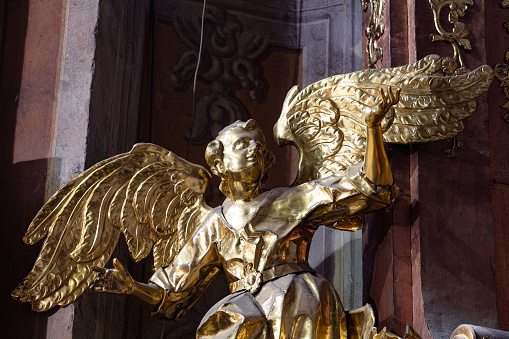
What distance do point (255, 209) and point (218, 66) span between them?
3.76 ft

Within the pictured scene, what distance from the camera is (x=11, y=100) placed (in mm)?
3340

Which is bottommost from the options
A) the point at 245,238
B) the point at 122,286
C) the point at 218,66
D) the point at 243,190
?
the point at 122,286

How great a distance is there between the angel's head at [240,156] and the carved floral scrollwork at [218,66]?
806 millimetres

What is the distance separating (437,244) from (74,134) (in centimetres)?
131

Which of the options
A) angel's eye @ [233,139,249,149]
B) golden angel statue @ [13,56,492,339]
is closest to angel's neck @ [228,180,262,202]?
golden angel statue @ [13,56,492,339]

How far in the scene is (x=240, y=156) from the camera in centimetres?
273

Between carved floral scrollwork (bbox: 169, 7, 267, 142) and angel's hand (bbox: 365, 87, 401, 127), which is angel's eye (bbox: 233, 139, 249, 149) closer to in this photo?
angel's hand (bbox: 365, 87, 401, 127)

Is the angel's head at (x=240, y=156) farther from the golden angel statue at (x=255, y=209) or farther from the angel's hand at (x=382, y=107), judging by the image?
the angel's hand at (x=382, y=107)

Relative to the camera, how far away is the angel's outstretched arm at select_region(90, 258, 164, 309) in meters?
2.57

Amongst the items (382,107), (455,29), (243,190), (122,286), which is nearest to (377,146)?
(382,107)

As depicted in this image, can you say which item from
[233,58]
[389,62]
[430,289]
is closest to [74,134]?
[233,58]

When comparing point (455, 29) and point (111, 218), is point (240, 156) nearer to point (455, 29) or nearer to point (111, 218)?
point (111, 218)

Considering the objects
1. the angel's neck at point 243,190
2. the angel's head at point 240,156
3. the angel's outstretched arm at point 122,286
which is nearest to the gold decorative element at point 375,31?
the angel's head at point 240,156

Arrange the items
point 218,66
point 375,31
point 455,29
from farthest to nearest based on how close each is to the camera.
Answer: point 218,66
point 375,31
point 455,29
